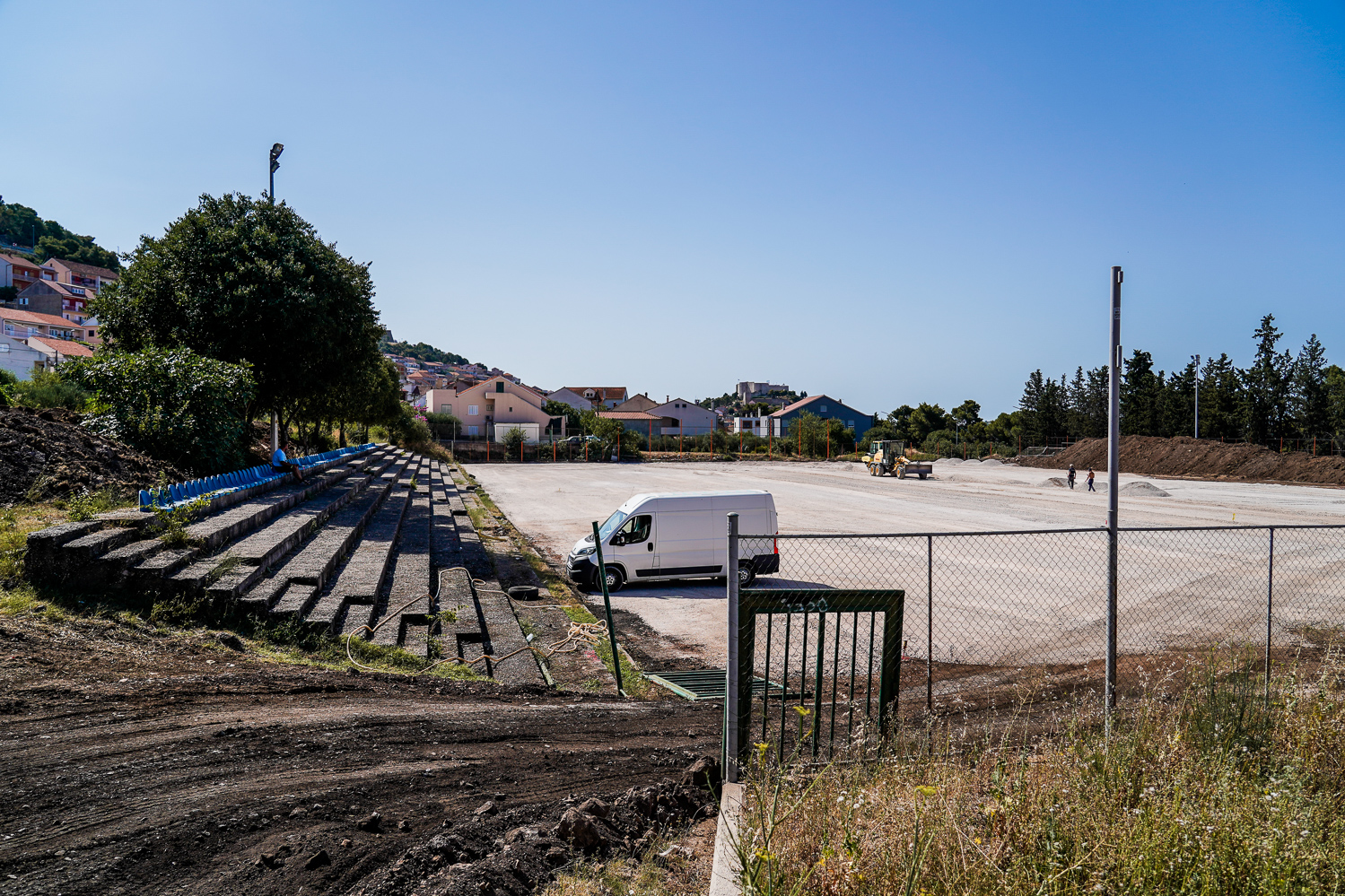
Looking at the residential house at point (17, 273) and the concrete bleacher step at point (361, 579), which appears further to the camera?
the residential house at point (17, 273)

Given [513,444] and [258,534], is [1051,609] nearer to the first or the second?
[258,534]

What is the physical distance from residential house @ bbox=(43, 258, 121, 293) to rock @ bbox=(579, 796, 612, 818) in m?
139

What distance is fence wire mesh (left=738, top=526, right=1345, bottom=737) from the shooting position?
7641mm

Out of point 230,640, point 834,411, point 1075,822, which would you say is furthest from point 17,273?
point 1075,822

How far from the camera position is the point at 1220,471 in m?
46.0

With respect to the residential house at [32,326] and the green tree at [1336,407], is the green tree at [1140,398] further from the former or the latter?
the residential house at [32,326]

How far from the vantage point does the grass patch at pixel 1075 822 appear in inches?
125

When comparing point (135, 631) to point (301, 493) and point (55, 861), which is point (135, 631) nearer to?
point (55, 861)

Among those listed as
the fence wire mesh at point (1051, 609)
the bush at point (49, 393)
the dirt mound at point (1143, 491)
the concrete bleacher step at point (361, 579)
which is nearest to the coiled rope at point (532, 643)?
the concrete bleacher step at point (361, 579)

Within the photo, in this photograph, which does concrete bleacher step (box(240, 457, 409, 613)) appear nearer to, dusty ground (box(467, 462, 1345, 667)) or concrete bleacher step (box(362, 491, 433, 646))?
concrete bleacher step (box(362, 491, 433, 646))

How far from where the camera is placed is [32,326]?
7412 cm

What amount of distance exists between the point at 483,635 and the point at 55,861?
5607mm

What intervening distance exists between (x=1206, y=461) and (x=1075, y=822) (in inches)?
2119

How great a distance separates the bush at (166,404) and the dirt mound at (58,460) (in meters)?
0.58
